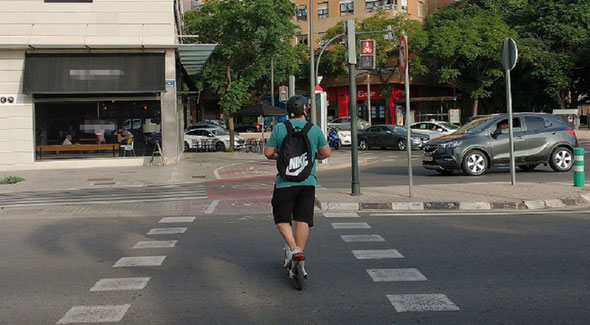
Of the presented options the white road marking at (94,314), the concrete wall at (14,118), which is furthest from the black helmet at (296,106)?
the concrete wall at (14,118)

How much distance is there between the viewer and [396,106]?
182ft

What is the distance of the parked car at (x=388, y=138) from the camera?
32197 millimetres

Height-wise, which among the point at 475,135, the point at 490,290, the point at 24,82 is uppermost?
the point at 24,82

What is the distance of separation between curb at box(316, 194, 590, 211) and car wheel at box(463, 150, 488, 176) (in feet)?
17.5

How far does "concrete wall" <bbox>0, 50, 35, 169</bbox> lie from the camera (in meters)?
23.8

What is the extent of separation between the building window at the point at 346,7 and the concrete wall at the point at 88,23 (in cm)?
3603

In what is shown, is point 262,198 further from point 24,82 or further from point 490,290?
point 24,82

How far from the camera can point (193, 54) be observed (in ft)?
85.7

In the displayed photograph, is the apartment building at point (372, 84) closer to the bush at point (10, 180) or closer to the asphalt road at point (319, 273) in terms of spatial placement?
the bush at point (10, 180)

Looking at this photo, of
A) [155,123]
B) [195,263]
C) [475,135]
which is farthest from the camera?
[155,123]

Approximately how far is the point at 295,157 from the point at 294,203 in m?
0.46

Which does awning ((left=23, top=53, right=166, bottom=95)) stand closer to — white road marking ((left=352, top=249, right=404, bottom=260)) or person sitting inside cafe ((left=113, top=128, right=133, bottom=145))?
person sitting inside cafe ((left=113, top=128, right=133, bottom=145))

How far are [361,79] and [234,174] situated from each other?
3628cm

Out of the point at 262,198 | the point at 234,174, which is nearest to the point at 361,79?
the point at 234,174
